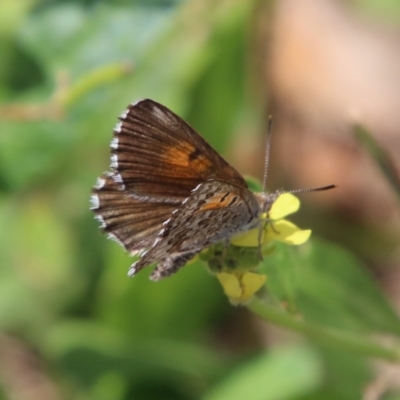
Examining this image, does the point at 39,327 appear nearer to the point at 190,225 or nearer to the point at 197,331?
the point at 197,331

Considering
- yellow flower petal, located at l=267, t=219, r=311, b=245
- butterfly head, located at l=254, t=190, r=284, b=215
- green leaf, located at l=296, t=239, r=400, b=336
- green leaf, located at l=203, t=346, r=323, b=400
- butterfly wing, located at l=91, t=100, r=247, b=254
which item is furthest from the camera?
green leaf, located at l=203, t=346, r=323, b=400

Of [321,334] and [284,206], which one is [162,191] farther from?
[321,334]

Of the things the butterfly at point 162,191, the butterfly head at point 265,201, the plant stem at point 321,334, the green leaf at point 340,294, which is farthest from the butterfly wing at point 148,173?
the green leaf at point 340,294

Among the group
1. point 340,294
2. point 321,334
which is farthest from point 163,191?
point 340,294

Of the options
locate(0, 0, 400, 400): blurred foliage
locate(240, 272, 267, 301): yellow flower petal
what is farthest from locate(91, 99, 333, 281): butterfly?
locate(0, 0, 400, 400): blurred foliage

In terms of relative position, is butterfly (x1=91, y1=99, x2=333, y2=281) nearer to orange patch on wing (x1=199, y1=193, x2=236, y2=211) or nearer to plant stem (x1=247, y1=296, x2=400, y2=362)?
orange patch on wing (x1=199, y1=193, x2=236, y2=211)

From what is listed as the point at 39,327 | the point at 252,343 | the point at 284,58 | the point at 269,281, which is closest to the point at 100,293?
the point at 39,327
